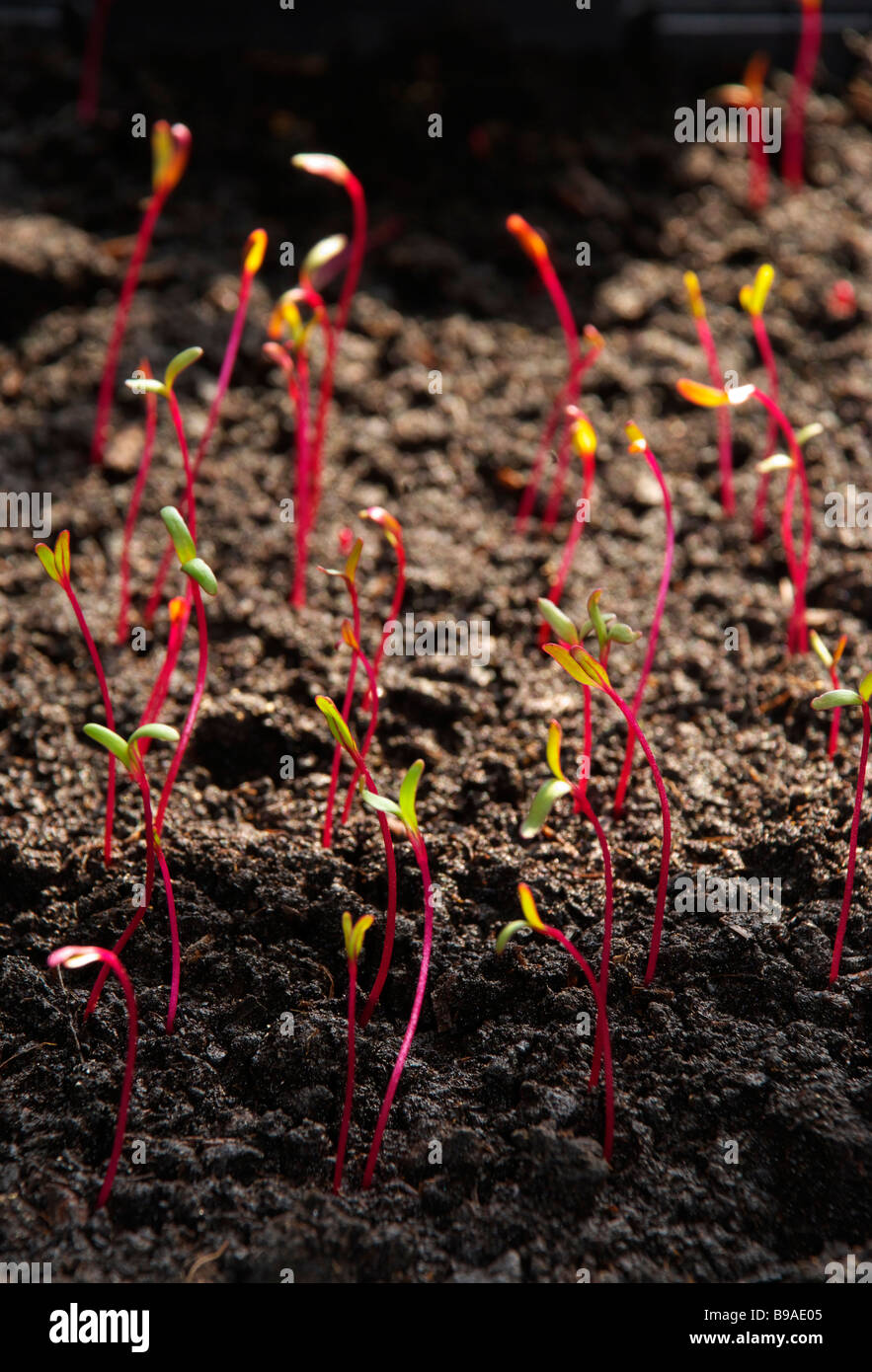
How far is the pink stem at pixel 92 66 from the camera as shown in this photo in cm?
268

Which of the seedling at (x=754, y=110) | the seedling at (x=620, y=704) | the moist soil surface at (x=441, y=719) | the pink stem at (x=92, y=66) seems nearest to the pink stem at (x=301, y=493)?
the moist soil surface at (x=441, y=719)

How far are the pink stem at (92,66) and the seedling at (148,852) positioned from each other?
2.06 metres

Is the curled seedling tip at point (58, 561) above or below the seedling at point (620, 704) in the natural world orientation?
above

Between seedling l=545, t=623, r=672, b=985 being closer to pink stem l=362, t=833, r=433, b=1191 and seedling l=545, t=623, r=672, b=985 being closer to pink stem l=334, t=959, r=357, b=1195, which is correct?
pink stem l=362, t=833, r=433, b=1191

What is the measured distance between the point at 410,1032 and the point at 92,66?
2.64 metres

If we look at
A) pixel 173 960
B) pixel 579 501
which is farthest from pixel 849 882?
pixel 579 501

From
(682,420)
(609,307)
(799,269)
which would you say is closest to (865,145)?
(799,269)

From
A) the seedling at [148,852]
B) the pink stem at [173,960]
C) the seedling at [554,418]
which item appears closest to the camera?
the seedling at [148,852]

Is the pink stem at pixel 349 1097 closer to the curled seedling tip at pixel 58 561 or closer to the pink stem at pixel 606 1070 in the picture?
the pink stem at pixel 606 1070

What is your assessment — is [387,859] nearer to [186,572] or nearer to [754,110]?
[186,572]

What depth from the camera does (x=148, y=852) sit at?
134 centimetres

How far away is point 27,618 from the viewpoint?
1.84 meters
